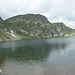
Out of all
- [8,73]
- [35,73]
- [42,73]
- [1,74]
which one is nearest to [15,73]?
[8,73]

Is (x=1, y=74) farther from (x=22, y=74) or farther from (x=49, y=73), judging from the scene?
(x=49, y=73)

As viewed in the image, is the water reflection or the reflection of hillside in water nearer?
the water reflection

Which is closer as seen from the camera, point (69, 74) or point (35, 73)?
point (69, 74)

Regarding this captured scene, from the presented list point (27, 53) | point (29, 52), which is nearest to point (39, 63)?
point (27, 53)

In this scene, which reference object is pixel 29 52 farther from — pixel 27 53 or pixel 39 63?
pixel 39 63

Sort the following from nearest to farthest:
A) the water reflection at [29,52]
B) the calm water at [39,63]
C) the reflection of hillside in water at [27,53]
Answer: the calm water at [39,63] < the water reflection at [29,52] < the reflection of hillside in water at [27,53]

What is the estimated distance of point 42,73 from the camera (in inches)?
1439

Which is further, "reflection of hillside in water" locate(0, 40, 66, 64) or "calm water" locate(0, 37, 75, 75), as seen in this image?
"reflection of hillside in water" locate(0, 40, 66, 64)

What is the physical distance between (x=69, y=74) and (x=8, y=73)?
79.7ft

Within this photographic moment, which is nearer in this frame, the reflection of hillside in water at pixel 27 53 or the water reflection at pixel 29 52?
the water reflection at pixel 29 52

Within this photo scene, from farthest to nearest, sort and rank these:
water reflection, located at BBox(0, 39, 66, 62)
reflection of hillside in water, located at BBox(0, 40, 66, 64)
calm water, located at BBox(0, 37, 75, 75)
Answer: reflection of hillside in water, located at BBox(0, 40, 66, 64)
water reflection, located at BBox(0, 39, 66, 62)
calm water, located at BBox(0, 37, 75, 75)

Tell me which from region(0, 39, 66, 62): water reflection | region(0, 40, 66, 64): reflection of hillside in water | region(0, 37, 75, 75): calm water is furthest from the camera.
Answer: region(0, 40, 66, 64): reflection of hillside in water

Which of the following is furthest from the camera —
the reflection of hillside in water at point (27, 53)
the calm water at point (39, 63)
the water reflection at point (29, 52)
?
the reflection of hillside in water at point (27, 53)

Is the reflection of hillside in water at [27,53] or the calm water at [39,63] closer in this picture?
the calm water at [39,63]
